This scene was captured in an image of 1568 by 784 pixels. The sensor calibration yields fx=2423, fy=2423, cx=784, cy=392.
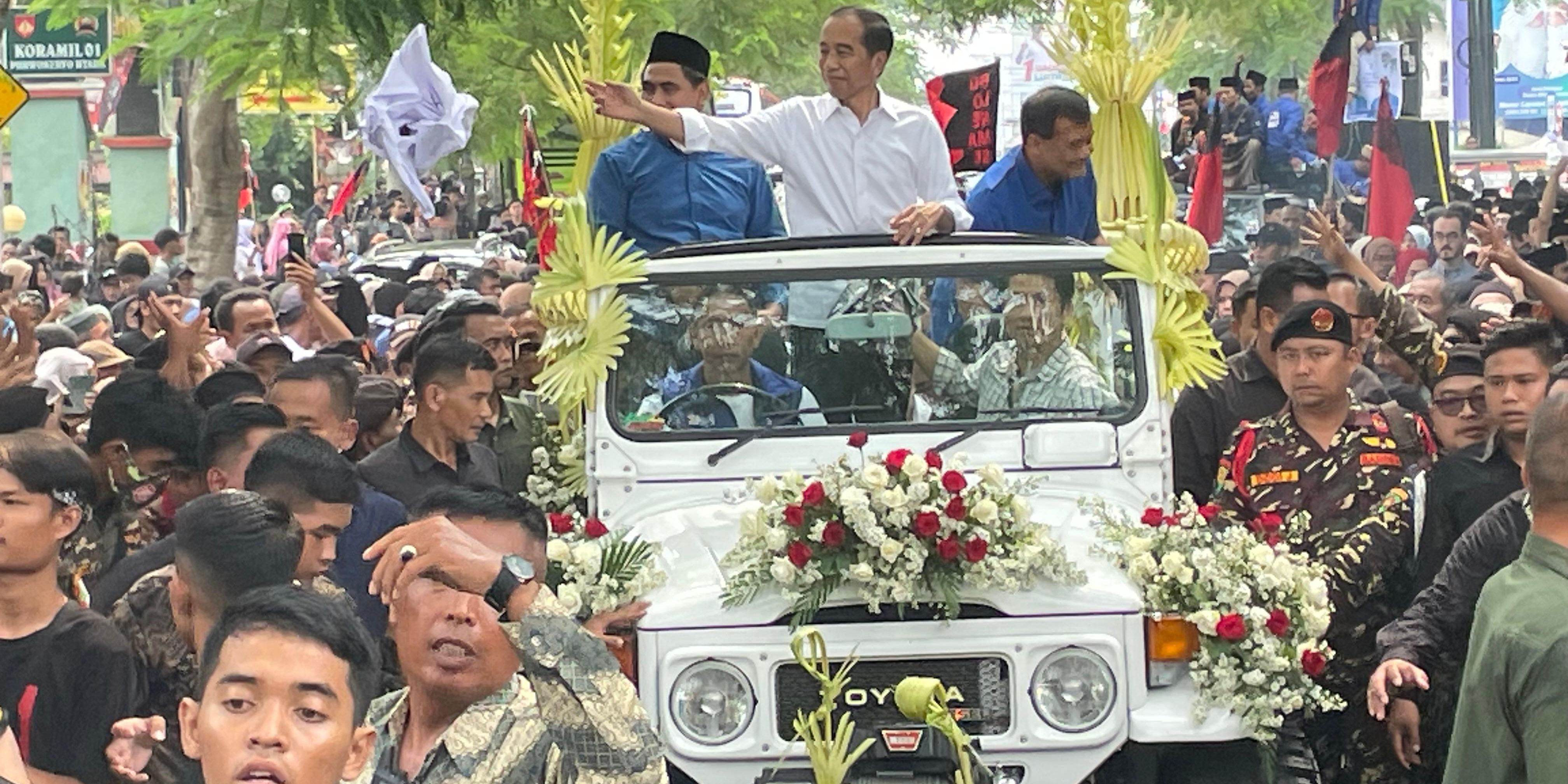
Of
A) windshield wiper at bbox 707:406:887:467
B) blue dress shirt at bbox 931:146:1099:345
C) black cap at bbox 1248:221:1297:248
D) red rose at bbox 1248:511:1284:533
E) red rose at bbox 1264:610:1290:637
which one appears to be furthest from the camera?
black cap at bbox 1248:221:1297:248

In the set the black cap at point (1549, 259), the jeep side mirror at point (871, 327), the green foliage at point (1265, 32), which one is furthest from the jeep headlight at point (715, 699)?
the green foliage at point (1265, 32)

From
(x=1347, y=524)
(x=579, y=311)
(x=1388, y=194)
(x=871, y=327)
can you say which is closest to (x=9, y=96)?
(x=579, y=311)

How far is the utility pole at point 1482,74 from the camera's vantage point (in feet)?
105

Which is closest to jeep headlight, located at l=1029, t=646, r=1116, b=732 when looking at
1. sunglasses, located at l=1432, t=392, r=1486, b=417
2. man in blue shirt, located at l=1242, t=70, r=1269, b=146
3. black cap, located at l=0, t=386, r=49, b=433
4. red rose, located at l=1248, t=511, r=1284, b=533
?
red rose, located at l=1248, t=511, r=1284, b=533

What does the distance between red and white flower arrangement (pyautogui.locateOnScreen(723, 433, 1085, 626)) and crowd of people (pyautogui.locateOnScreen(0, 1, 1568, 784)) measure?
43 centimetres

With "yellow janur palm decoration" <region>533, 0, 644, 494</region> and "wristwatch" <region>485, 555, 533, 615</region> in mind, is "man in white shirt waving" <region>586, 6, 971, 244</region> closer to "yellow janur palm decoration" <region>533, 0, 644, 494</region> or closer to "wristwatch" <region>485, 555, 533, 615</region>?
"yellow janur palm decoration" <region>533, 0, 644, 494</region>

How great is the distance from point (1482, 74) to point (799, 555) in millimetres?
30143

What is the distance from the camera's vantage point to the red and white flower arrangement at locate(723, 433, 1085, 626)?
20.3 ft

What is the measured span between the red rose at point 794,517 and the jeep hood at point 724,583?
18cm

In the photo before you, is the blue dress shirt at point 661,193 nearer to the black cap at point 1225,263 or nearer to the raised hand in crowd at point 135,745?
the raised hand in crowd at point 135,745

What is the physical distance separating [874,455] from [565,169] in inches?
381

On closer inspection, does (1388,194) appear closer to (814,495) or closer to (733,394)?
(733,394)

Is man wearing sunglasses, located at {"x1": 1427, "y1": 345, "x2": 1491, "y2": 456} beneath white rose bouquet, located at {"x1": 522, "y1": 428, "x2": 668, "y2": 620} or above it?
above

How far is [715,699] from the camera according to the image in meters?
6.18
